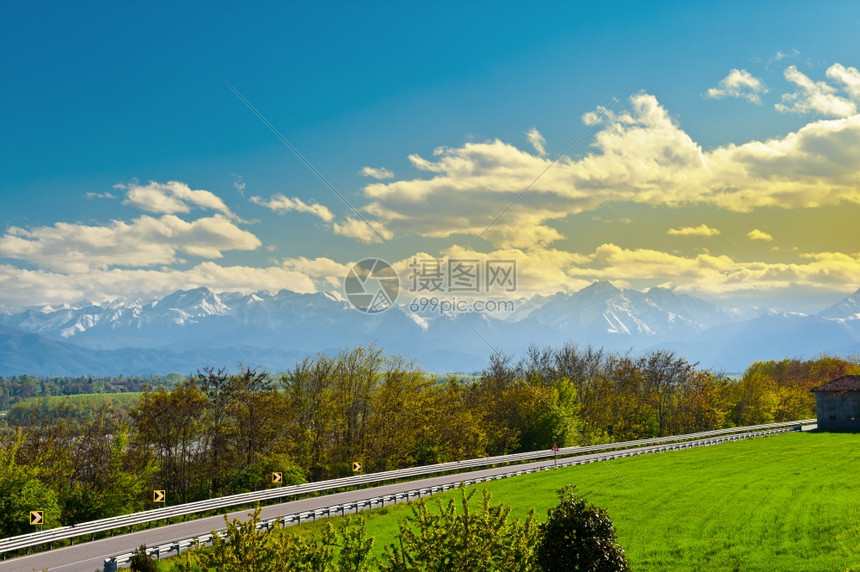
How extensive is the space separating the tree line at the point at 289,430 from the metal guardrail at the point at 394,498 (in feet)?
31.1

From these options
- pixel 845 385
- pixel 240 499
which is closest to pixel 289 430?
pixel 240 499

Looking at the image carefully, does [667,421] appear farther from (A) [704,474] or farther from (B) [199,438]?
(B) [199,438]

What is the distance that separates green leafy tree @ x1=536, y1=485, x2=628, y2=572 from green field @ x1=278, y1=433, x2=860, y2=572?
13.8m

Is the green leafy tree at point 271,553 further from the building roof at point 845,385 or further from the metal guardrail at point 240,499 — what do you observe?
the building roof at point 845,385

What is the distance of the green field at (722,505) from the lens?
2658cm

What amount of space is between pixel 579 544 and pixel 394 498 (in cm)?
2955

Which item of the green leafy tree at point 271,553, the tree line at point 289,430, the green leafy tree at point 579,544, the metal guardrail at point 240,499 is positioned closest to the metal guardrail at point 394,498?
the green leafy tree at point 271,553

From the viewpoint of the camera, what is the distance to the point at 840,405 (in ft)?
273

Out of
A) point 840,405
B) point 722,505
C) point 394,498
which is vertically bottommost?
point 394,498

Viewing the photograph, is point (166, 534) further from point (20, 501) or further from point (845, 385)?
point (845, 385)

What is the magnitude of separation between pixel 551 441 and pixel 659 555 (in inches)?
1829

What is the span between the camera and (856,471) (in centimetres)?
4653

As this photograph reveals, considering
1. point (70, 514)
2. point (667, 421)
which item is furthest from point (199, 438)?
point (667, 421)

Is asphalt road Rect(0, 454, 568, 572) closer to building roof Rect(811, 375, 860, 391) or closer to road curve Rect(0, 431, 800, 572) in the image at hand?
road curve Rect(0, 431, 800, 572)
